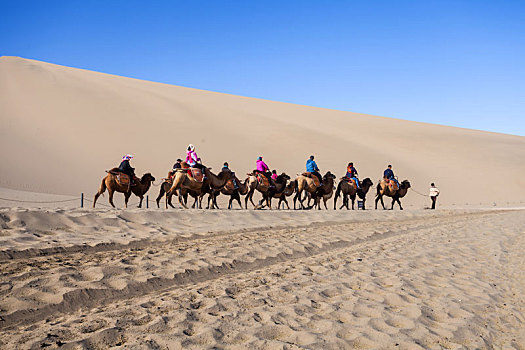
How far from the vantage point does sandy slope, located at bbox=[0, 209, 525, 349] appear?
3504mm

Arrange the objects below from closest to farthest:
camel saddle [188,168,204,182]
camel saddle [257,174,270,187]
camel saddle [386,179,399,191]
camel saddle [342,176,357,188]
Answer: camel saddle [188,168,204,182] → camel saddle [257,174,270,187] → camel saddle [342,176,357,188] → camel saddle [386,179,399,191]

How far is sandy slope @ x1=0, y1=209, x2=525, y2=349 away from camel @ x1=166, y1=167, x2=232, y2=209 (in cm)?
914

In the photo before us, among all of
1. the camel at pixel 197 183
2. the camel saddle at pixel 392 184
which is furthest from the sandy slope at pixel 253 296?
the camel saddle at pixel 392 184

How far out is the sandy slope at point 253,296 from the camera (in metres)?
3.50

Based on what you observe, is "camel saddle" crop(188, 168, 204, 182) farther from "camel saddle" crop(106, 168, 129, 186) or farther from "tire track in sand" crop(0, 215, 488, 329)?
"tire track in sand" crop(0, 215, 488, 329)

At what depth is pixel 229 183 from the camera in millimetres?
20172

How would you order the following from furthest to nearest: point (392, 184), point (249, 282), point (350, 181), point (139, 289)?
1. point (392, 184)
2. point (350, 181)
3. point (249, 282)
4. point (139, 289)

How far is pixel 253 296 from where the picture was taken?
4.57 meters

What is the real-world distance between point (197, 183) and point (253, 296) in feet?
43.3

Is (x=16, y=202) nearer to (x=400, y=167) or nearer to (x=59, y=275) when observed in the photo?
(x=59, y=275)

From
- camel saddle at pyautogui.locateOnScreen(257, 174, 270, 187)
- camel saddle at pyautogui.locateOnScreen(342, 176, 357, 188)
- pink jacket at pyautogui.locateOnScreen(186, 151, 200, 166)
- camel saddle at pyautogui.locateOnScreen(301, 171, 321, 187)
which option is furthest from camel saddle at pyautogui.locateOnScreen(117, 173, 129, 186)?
camel saddle at pyautogui.locateOnScreen(342, 176, 357, 188)

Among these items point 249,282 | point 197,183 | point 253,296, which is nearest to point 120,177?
point 197,183

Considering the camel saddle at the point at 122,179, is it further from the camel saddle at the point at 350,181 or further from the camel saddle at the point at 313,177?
the camel saddle at the point at 350,181

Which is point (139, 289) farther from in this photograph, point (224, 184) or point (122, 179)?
point (224, 184)
